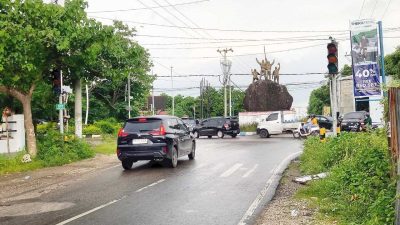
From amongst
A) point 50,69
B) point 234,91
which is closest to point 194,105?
point 234,91

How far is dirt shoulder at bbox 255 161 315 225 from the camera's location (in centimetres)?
725

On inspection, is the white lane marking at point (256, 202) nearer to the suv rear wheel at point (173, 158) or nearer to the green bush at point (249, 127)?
the suv rear wheel at point (173, 158)

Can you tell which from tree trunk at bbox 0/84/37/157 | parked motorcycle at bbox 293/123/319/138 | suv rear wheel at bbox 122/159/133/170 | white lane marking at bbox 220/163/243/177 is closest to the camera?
white lane marking at bbox 220/163/243/177

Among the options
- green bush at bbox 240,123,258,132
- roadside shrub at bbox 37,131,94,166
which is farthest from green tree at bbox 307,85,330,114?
roadside shrub at bbox 37,131,94,166

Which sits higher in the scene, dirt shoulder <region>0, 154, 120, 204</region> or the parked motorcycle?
the parked motorcycle

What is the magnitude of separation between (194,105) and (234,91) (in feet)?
29.7

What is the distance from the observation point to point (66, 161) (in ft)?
56.9

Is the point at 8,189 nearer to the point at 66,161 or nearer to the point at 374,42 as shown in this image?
the point at 66,161

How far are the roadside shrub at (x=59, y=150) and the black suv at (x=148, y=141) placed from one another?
3520 mm

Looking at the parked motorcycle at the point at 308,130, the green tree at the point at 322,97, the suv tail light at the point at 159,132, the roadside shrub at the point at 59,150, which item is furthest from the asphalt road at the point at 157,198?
the green tree at the point at 322,97

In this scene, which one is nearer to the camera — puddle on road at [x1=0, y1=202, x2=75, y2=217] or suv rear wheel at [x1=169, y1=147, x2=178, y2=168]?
puddle on road at [x1=0, y1=202, x2=75, y2=217]

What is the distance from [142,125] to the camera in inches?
572

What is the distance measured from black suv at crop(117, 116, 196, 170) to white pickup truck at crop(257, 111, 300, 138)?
21.7m

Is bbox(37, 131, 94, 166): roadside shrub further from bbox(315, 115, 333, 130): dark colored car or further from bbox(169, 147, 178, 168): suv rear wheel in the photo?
bbox(315, 115, 333, 130): dark colored car
